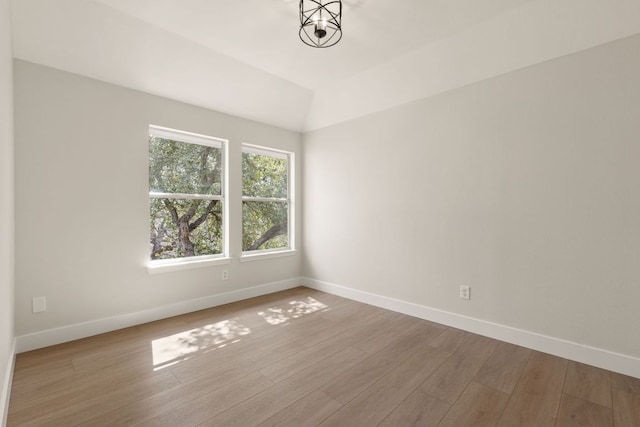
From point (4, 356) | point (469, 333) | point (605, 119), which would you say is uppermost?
point (605, 119)

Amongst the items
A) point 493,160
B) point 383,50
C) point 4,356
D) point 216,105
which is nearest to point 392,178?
point 493,160

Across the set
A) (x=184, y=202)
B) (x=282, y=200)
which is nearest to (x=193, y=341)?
(x=184, y=202)

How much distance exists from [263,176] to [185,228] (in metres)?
1.29

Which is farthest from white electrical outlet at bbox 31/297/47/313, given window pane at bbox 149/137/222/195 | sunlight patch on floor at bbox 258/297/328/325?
sunlight patch on floor at bbox 258/297/328/325

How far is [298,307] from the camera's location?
139 inches

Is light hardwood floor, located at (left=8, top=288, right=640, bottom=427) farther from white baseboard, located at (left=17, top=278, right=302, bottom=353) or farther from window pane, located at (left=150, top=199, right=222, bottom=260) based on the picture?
window pane, located at (left=150, top=199, right=222, bottom=260)

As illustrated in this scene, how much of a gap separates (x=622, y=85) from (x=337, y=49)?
2285 millimetres

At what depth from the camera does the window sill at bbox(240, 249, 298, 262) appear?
12.7 ft

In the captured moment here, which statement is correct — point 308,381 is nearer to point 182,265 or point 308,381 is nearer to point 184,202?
point 182,265

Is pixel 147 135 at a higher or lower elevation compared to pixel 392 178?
higher

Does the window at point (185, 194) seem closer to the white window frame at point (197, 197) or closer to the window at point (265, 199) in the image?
the white window frame at point (197, 197)

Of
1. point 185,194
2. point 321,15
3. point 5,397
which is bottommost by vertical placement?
point 5,397

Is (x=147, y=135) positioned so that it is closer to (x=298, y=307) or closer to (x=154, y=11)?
(x=154, y=11)

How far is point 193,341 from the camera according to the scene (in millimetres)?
2600
